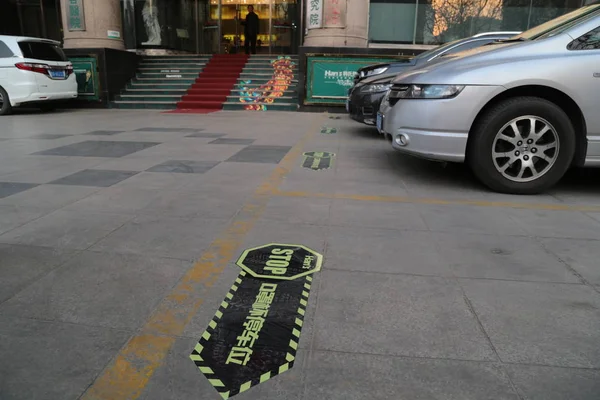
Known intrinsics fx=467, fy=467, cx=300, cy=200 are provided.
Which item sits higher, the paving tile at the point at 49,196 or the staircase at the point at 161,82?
the staircase at the point at 161,82

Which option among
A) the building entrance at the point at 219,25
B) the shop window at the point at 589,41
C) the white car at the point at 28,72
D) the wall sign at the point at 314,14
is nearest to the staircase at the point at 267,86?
the wall sign at the point at 314,14

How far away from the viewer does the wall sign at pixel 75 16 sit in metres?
14.7

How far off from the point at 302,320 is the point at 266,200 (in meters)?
2.20

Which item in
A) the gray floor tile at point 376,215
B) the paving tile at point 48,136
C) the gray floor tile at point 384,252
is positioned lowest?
the paving tile at point 48,136

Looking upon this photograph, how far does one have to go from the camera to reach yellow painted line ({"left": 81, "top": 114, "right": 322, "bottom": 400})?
188cm

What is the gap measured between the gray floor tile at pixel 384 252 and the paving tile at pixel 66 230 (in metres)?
1.76

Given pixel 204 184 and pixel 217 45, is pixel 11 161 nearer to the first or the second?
pixel 204 184

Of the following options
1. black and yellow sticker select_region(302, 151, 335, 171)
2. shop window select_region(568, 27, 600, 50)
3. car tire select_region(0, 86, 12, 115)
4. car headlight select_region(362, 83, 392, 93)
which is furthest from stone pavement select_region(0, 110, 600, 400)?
car tire select_region(0, 86, 12, 115)

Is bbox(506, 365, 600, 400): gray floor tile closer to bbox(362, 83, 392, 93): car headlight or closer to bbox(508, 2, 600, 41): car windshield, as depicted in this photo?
bbox(508, 2, 600, 41): car windshield

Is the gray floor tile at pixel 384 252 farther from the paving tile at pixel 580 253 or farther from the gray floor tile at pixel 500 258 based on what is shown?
the paving tile at pixel 580 253

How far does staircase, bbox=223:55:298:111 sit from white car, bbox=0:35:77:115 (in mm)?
4629

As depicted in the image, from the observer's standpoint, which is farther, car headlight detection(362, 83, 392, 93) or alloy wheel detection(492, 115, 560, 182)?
car headlight detection(362, 83, 392, 93)

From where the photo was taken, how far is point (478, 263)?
3070 millimetres

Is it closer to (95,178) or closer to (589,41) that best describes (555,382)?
(589,41)
